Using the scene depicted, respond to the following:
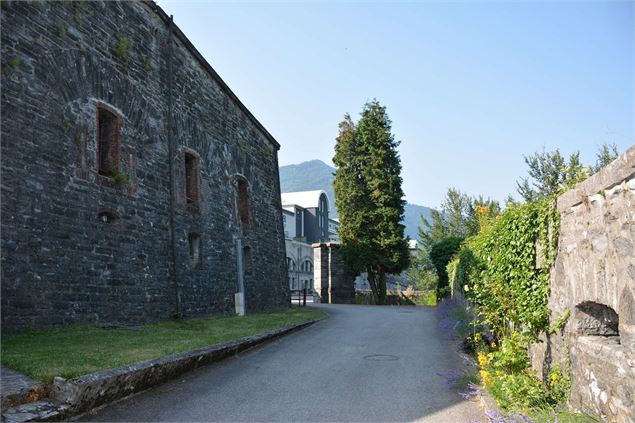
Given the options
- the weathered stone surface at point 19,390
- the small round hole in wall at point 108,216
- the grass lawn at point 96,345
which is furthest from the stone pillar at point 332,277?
the weathered stone surface at point 19,390

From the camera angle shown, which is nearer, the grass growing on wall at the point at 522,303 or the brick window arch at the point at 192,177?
the grass growing on wall at the point at 522,303

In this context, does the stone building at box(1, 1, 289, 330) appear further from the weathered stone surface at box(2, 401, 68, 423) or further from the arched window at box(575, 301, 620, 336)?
the arched window at box(575, 301, 620, 336)

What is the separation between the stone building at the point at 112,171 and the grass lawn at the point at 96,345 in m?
0.55

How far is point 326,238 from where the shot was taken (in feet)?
219

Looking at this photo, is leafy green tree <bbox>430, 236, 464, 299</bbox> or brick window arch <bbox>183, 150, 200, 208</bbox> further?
leafy green tree <bbox>430, 236, 464, 299</bbox>

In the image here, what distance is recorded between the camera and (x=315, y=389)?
7352 millimetres

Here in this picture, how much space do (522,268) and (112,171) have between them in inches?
375

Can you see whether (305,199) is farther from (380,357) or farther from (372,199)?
(380,357)

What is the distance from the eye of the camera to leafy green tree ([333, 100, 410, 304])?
109 ft

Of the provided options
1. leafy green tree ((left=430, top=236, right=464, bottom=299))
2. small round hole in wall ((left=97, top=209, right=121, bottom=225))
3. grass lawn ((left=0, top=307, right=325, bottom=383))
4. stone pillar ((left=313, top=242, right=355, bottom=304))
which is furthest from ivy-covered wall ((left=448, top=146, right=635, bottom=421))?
stone pillar ((left=313, top=242, right=355, bottom=304))

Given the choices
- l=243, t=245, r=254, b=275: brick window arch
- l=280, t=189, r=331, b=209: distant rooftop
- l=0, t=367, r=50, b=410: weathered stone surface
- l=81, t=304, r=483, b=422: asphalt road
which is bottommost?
l=81, t=304, r=483, b=422: asphalt road

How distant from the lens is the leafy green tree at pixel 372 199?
33188mm

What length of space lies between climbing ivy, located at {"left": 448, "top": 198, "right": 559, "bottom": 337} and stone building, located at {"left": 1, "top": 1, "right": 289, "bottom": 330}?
785cm

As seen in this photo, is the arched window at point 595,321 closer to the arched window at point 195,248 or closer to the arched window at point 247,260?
the arched window at point 195,248
